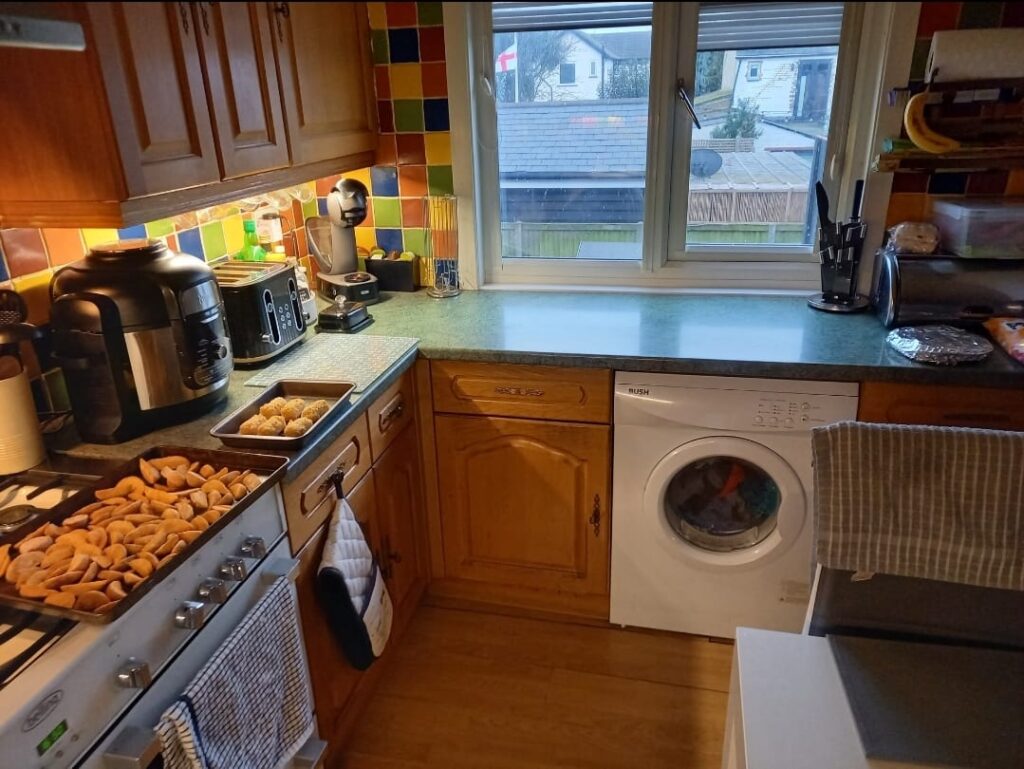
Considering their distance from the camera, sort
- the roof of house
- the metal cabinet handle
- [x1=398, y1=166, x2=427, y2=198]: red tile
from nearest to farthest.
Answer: the roof of house < the metal cabinet handle < [x1=398, y1=166, x2=427, y2=198]: red tile

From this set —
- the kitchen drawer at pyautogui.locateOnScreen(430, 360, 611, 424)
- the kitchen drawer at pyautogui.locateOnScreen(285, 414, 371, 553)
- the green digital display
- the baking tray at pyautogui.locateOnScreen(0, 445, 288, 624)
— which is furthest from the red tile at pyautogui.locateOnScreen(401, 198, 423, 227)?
the green digital display

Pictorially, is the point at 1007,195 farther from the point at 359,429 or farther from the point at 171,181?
the point at 171,181

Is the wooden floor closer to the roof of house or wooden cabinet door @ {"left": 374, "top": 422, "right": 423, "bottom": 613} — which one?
wooden cabinet door @ {"left": 374, "top": 422, "right": 423, "bottom": 613}

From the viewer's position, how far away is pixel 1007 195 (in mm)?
→ 1771

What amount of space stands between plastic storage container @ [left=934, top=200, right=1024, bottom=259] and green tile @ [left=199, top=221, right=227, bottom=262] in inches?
72.3

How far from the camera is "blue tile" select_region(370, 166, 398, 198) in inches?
84.9

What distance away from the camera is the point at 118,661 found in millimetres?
917

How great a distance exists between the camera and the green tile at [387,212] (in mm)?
2197

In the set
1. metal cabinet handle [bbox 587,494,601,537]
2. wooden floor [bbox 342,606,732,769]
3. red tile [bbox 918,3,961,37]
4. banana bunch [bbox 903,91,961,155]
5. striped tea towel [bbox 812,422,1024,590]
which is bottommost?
wooden floor [bbox 342,606,732,769]

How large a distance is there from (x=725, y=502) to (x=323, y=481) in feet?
3.41

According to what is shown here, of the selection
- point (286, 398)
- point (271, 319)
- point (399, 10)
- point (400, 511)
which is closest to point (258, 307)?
point (271, 319)

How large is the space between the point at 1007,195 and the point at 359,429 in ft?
5.48

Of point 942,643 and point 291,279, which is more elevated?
point 291,279

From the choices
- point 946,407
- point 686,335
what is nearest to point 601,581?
point 686,335
